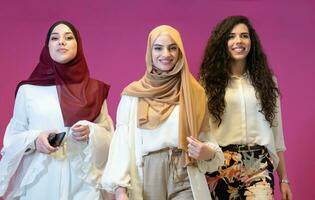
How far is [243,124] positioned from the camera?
2439 millimetres

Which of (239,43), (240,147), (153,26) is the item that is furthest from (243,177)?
(153,26)

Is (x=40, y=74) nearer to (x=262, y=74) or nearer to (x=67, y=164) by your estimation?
(x=67, y=164)

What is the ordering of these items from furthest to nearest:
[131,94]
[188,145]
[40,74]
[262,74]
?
[262,74] → [40,74] → [131,94] → [188,145]

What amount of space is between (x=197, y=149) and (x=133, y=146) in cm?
29

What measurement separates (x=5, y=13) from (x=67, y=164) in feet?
4.21

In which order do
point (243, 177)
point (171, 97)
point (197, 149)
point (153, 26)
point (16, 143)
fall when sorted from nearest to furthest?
point (197, 149), point (171, 97), point (16, 143), point (243, 177), point (153, 26)

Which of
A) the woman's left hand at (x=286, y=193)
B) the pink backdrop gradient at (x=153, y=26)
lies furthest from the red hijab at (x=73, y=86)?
the woman's left hand at (x=286, y=193)

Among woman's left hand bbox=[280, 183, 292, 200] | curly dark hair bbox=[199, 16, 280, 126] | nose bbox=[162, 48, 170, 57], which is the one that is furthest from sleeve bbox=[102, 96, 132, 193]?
woman's left hand bbox=[280, 183, 292, 200]

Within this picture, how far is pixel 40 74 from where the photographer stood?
7.80 feet

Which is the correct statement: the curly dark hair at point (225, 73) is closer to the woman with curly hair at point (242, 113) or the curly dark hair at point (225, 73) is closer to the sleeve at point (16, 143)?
the woman with curly hair at point (242, 113)

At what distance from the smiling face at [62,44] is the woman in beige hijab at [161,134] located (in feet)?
1.17

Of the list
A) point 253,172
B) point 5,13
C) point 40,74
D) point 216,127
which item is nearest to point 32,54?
point 5,13

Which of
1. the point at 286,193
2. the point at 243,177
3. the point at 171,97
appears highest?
the point at 171,97

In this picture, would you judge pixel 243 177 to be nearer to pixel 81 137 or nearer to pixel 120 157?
pixel 120 157
